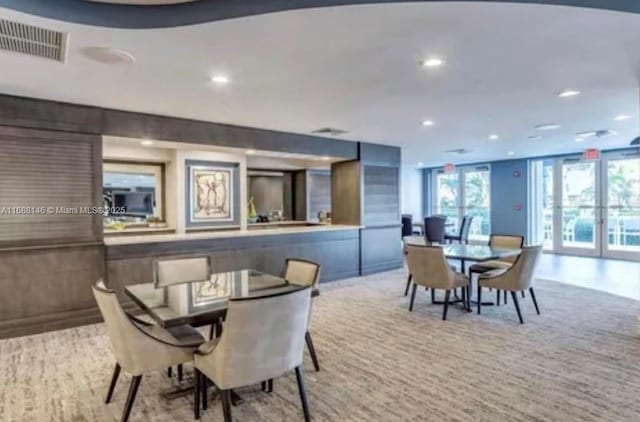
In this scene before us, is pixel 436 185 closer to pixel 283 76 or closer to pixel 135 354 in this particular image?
pixel 283 76

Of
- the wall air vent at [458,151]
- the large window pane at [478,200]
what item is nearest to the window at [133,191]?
the wall air vent at [458,151]

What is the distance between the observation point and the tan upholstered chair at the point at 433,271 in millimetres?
4488

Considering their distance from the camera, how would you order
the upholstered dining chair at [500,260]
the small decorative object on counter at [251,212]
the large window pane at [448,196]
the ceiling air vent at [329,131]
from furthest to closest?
the large window pane at [448,196] < the small decorative object on counter at [251,212] < the ceiling air vent at [329,131] < the upholstered dining chair at [500,260]

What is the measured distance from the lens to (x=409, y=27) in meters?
2.36

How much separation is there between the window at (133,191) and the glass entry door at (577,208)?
9.23 metres

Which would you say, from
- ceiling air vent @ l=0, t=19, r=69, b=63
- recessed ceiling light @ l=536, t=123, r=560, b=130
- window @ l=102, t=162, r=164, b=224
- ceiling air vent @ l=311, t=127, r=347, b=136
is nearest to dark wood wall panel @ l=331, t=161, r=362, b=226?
ceiling air vent @ l=311, t=127, r=347, b=136

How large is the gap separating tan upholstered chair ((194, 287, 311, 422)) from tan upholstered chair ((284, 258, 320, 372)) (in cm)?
87

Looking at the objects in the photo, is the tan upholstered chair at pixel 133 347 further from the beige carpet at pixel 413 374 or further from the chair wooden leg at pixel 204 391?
the beige carpet at pixel 413 374

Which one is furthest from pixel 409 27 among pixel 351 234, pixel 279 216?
pixel 279 216

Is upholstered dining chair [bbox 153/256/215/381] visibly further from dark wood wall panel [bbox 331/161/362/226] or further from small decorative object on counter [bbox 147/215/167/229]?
dark wood wall panel [bbox 331/161/362/226]

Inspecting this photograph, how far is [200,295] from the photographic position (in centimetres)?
279

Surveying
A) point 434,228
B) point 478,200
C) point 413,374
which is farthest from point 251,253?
point 478,200

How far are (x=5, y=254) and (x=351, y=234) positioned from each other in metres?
4.80

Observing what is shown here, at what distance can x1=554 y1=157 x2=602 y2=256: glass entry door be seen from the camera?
29.9 ft
